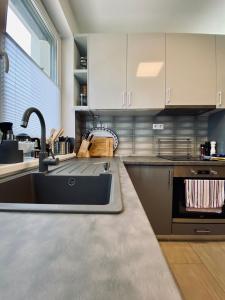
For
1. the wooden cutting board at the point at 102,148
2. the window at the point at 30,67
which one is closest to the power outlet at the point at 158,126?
the wooden cutting board at the point at 102,148

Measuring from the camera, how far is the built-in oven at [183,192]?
214 centimetres

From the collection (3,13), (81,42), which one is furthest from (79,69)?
(3,13)

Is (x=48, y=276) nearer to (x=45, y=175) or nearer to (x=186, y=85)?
(x=45, y=175)

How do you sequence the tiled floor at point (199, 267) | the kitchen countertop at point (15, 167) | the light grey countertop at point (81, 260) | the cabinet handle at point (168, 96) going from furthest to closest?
the cabinet handle at point (168, 96) < the tiled floor at point (199, 267) < the kitchen countertop at point (15, 167) < the light grey countertop at point (81, 260)

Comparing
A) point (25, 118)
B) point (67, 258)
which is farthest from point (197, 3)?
point (67, 258)

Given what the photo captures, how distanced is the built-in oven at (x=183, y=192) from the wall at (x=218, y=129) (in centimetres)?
54

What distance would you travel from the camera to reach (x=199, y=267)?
1.69 metres

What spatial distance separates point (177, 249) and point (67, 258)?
198 centimetres

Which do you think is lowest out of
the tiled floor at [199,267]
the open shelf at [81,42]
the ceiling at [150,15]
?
the tiled floor at [199,267]

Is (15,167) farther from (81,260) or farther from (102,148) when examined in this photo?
(102,148)

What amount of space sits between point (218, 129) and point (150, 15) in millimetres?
1538

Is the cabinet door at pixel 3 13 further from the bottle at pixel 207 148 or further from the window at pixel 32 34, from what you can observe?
the bottle at pixel 207 148

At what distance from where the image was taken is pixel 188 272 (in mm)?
1630

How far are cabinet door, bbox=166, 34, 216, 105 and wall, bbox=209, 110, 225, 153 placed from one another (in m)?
0.27
